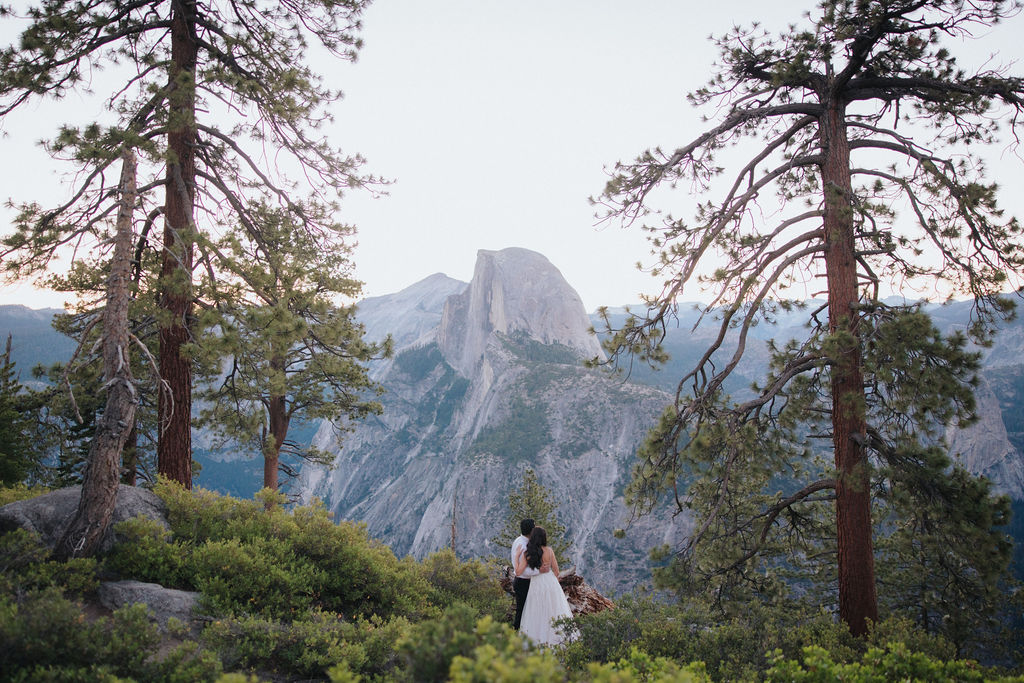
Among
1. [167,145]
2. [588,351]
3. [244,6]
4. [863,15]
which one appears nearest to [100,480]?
[167,145]

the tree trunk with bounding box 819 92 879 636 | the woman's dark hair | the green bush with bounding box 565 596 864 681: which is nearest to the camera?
the green bush with bounding box 565 596 864 681

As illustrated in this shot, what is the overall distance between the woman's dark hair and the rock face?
141 feet

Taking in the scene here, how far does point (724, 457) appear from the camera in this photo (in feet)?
28.2

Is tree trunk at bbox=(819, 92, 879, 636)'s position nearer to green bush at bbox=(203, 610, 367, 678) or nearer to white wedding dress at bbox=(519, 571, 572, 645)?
white wedding dress at bbox=(519, 571, 572, 645)

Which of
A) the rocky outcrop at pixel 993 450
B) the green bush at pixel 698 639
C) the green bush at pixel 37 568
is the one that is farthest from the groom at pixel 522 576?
the rocky outcrop at pixel 993 450

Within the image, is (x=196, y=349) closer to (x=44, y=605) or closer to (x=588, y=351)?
(x=44, y=605)

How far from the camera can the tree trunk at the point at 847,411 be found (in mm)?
6887

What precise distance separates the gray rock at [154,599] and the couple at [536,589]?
148 inches

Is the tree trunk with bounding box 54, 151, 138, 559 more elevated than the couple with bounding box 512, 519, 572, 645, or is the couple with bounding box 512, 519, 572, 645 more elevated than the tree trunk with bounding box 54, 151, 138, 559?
the tree trunk with bounding box 54, 151, 138, 559

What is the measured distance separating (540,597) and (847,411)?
14.7 ft

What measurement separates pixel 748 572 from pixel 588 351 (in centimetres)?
11135

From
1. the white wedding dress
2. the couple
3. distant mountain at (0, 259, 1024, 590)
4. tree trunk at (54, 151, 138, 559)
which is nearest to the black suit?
the couple

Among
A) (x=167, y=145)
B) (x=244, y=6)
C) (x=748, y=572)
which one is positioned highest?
(x=244, y=6)

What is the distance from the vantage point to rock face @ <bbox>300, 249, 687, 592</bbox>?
3024 inches
